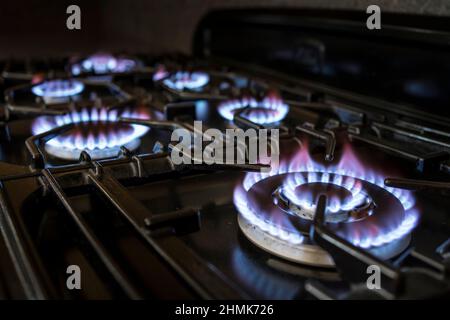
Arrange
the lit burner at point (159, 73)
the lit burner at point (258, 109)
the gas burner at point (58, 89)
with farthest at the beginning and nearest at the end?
the lit burner at point (159, 73) → the gas burner at point (58, 89) → the lit burner at point (258, 109)

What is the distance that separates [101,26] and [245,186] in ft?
5.51

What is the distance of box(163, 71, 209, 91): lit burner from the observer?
1.04 metres

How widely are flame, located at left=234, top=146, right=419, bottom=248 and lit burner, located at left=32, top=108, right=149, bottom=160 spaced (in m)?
0.23

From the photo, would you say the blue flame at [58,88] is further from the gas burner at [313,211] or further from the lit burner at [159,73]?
the gas burner at [313,211]

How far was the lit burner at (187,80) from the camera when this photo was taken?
104cm

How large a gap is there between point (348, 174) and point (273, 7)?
2.18 ft

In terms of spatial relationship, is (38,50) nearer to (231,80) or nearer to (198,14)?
(198,14)

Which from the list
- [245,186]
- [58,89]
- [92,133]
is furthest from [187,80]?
[245,186]

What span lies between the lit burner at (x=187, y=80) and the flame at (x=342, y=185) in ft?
1.46

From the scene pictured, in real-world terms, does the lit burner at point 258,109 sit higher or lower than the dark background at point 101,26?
lower

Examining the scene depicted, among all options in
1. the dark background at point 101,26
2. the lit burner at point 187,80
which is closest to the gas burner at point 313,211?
the lit burner at point 187,80

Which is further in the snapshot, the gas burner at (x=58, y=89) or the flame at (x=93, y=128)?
the gas burner at (x=58, y=89)

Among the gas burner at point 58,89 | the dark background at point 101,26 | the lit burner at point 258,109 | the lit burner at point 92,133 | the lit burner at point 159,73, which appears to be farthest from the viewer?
the dark background at point 101,26

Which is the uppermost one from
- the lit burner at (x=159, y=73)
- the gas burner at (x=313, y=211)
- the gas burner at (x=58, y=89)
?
the lit burner at (x=159, y=73)
